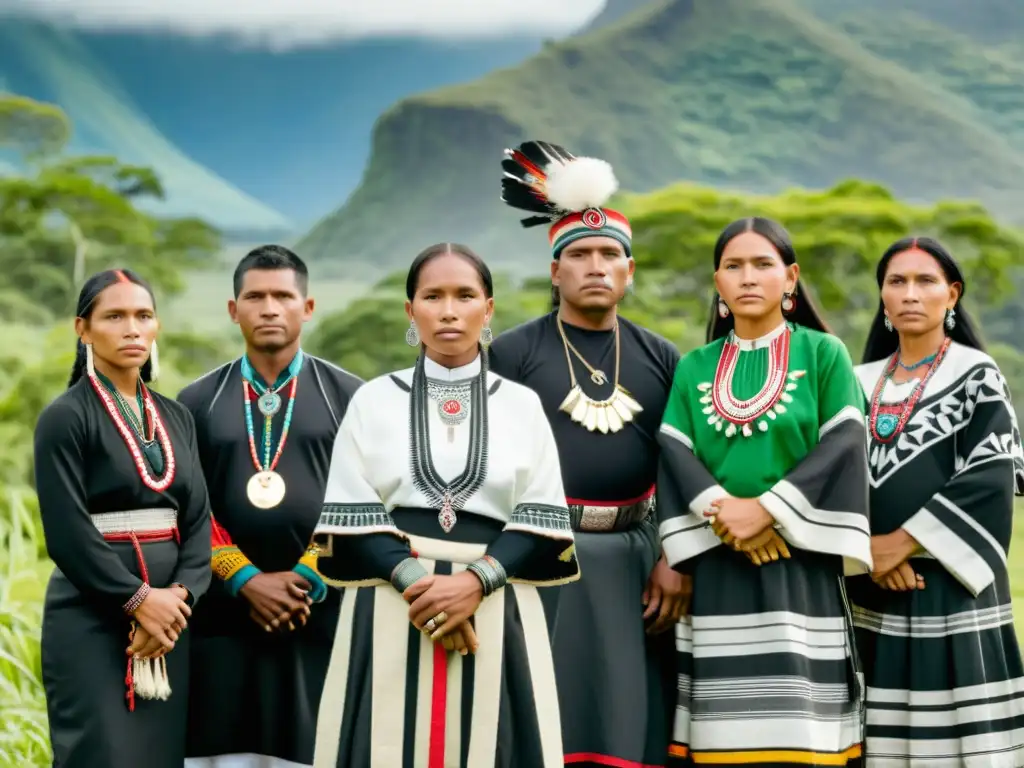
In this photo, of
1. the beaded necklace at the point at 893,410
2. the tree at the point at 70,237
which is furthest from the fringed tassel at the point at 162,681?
the tree at the point at 70,237

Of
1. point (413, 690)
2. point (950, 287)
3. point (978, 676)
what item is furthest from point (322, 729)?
point (950, 287)

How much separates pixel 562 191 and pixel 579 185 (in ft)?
0.21

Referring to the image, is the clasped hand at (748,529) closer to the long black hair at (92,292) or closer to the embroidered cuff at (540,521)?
the embroidered cuff at (540,521)

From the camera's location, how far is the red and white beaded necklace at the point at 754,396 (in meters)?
4.09

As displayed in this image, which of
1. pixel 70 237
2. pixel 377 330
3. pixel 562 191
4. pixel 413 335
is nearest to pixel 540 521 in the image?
pixel 413 335

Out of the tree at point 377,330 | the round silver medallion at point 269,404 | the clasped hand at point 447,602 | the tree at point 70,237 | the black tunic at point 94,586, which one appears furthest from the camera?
the tree at point 70,237

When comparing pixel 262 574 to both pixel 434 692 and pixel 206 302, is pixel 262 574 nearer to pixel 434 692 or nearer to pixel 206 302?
pixel 434 692

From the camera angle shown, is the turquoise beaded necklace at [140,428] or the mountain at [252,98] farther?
the mountain at [252,98]

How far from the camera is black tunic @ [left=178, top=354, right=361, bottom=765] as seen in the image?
4430mm

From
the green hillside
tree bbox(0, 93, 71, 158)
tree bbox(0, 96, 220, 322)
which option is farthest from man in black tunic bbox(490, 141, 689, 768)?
the green hillside

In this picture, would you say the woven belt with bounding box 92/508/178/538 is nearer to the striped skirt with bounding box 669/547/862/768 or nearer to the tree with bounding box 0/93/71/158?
the striped skirt with bounding box 669/547/862/768

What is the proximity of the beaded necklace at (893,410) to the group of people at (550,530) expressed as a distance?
0.01 meters

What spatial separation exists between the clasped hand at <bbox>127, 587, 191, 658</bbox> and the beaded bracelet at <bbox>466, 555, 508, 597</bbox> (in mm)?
966

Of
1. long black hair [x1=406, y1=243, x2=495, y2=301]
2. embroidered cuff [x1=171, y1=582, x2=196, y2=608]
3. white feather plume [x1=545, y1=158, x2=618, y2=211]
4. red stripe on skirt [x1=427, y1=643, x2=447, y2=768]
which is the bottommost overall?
red stripe on skirt [x1=427, y1=643, x2=447, y2=768]
